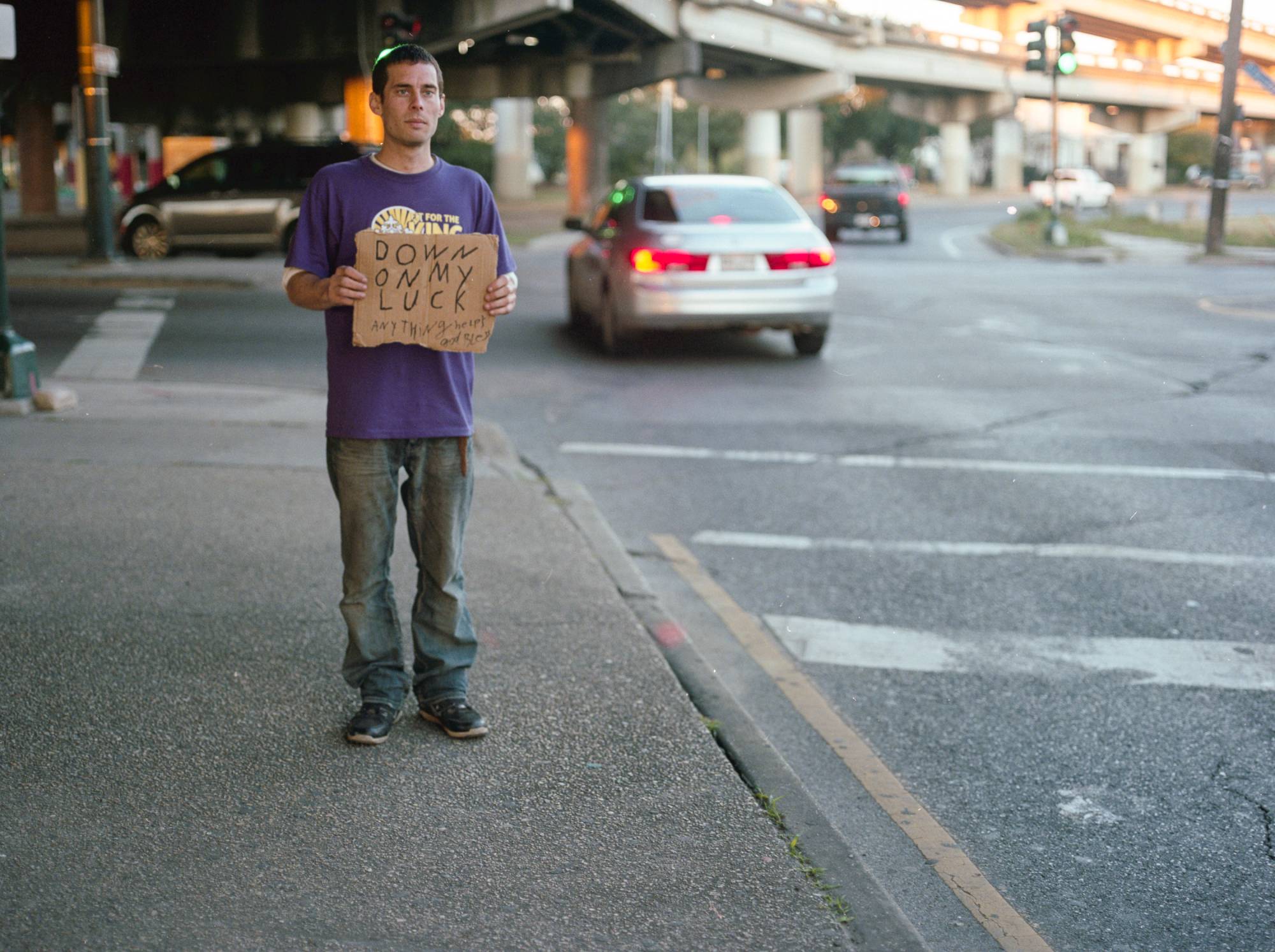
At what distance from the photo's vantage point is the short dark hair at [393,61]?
169 inches

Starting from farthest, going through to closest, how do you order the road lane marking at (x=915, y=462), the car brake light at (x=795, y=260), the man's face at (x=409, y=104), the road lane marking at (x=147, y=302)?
1. the road lane marking at (x=147, y=302)
2. the car brake light at (x=795, y=260)
3. the road lane marking at (x=915, y=462)
4. the man's face at (x=409, y=104)

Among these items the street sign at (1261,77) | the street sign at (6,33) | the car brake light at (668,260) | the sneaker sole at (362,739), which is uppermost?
the street sign at (1261,77)

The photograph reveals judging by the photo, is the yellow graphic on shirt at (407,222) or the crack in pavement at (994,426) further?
the crack in pavement at (994,426)

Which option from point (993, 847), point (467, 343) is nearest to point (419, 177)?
point (467, 343)

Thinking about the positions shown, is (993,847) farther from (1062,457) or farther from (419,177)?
(1062,457)

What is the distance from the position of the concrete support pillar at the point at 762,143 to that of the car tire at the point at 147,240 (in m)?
54.4

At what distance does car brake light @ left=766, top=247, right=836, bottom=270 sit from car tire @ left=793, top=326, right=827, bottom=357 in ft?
2.27

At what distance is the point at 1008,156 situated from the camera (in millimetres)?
91312

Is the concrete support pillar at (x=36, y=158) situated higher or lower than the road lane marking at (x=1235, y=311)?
higher

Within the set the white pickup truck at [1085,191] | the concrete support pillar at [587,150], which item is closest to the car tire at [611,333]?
the concrete support pillar at [587,150]

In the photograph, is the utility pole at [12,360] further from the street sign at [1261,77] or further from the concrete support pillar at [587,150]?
the concrete support pillar at [587,150]

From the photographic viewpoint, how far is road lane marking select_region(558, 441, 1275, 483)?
9.41 m

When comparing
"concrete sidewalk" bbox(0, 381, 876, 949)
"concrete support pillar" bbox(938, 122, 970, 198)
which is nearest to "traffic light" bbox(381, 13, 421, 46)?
"concrete sidewalk" bbox(0, 381, 876, 949)

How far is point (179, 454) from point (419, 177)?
16.1 feet
